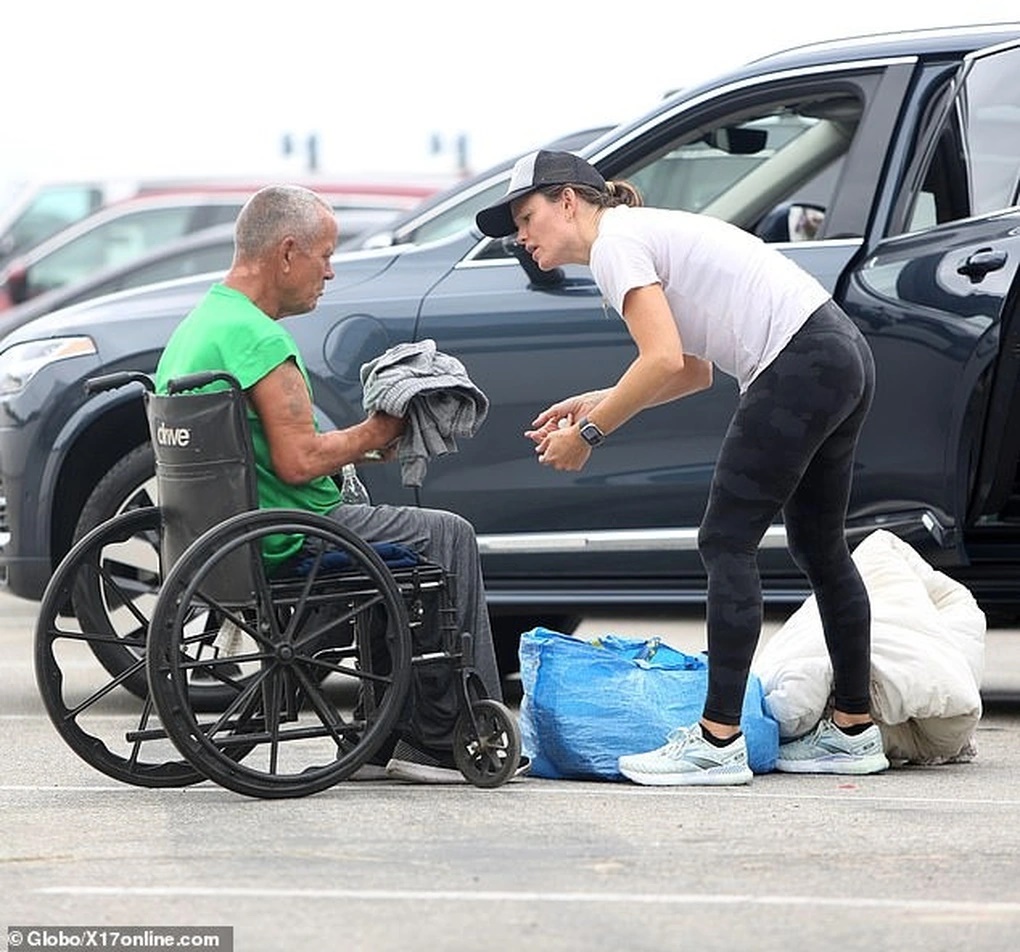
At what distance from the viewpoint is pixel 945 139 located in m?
7.69

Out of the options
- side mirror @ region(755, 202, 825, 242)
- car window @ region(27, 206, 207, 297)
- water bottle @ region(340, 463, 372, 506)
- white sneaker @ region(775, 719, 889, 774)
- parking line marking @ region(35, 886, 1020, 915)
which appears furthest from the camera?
car window @ region(27, 206, 207, 297)

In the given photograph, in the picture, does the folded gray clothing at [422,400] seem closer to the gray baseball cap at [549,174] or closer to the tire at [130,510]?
the gray baseball cap at [549,174]

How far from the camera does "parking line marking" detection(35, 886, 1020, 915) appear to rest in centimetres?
472

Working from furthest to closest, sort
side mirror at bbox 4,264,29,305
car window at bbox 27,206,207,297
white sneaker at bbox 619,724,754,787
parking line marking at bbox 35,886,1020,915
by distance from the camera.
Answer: car window at bbox 27,206,207,297, side mirror at bbox 4,264,29,305, white sneaker at bbox 619,724,754,787, parking line marking at bbox 35,886,1020,915

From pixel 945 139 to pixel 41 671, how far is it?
3.11 m

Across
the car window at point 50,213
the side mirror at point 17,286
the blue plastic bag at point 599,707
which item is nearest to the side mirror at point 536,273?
the blue plastic bag at point 599,707

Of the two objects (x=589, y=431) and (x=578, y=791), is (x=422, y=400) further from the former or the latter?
(x=578, y=791)

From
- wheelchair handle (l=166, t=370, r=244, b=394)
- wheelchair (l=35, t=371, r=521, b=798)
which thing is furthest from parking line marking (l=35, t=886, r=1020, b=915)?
wheelchair handle (l=166, t=370, r=244, b=394)

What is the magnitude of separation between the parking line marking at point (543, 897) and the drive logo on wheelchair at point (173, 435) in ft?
4.37

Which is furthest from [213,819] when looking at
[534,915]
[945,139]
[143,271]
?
[143,271]

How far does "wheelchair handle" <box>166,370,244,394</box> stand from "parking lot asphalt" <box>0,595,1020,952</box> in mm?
909

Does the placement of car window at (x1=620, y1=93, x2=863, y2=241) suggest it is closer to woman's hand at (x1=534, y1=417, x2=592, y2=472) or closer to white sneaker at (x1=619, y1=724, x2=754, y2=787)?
woman's hand at (x1=534, y1=417, x2=592, y2=472)

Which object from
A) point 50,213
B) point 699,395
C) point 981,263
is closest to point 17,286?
point 50,213

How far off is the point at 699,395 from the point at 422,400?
5.64 feet
